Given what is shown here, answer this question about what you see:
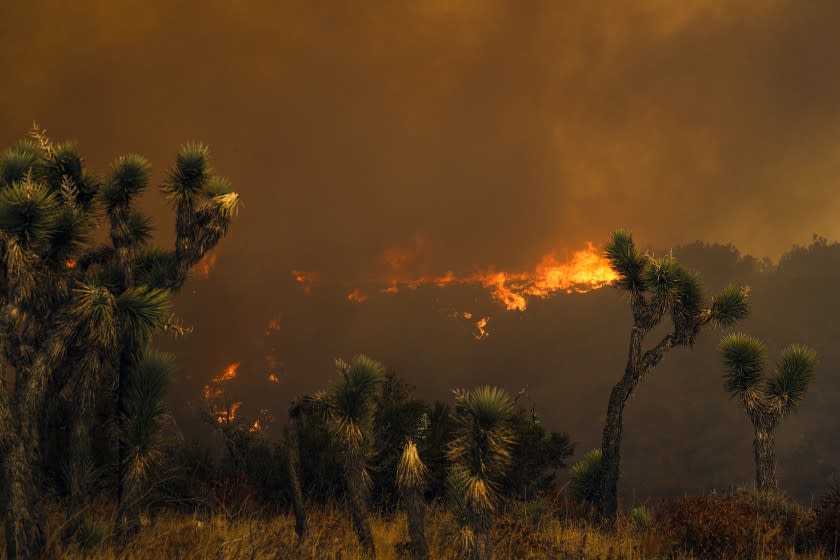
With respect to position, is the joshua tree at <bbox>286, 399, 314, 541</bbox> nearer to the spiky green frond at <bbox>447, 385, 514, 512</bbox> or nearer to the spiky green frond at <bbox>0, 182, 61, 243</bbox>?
the spiky green frond at <bbox>447, 385, 514, 512</bbox>

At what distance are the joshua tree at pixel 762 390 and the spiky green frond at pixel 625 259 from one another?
277 centimetres

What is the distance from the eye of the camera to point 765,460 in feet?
54.5

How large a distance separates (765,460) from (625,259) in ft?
19.4

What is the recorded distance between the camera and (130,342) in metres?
11.7

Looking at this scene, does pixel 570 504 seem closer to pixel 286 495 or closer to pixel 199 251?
pixel 286 495

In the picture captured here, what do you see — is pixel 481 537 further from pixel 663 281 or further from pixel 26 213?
pixel 663 281

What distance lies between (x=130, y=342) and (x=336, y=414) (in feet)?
14.6

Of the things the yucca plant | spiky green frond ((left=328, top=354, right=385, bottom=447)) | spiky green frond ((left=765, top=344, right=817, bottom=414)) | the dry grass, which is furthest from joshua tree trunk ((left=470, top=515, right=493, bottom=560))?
spiky green frond ((left=765, top=344, right=817, bottom=414))

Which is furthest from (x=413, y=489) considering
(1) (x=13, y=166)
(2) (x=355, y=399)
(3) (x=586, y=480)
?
(3) (x=586, y=480)

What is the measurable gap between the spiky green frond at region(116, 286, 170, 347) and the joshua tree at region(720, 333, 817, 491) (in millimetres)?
13148

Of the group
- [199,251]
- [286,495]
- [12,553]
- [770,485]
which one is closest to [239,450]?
[286,495]

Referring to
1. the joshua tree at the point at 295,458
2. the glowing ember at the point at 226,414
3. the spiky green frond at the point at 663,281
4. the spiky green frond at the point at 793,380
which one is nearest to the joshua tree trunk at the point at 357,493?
the joshua tree at the point at 295,458

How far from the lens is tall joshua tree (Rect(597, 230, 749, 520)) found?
16.7m

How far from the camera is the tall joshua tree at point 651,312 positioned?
54.9 ft
